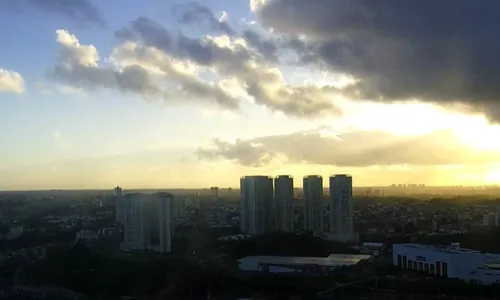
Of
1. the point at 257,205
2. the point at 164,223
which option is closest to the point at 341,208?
the point at 257,205

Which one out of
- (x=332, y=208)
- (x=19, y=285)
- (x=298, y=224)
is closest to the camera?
(x=19, y=285)

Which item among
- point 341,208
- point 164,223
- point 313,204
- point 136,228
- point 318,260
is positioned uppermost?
point 313,204

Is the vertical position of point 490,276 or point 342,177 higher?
point 342,177

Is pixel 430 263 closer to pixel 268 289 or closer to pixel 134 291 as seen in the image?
pixel 268 289

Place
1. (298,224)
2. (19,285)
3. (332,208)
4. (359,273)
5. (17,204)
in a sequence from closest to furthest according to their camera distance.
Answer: (19,285)
(359,273)
(332,208)
(298,224)
(17,204)

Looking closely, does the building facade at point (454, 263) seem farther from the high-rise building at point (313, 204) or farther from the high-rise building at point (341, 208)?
the high-rise building at point (313, 204)

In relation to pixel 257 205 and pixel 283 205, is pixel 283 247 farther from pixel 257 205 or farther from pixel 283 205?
pixel 283 205

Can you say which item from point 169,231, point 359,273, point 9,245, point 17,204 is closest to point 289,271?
point 359,273
